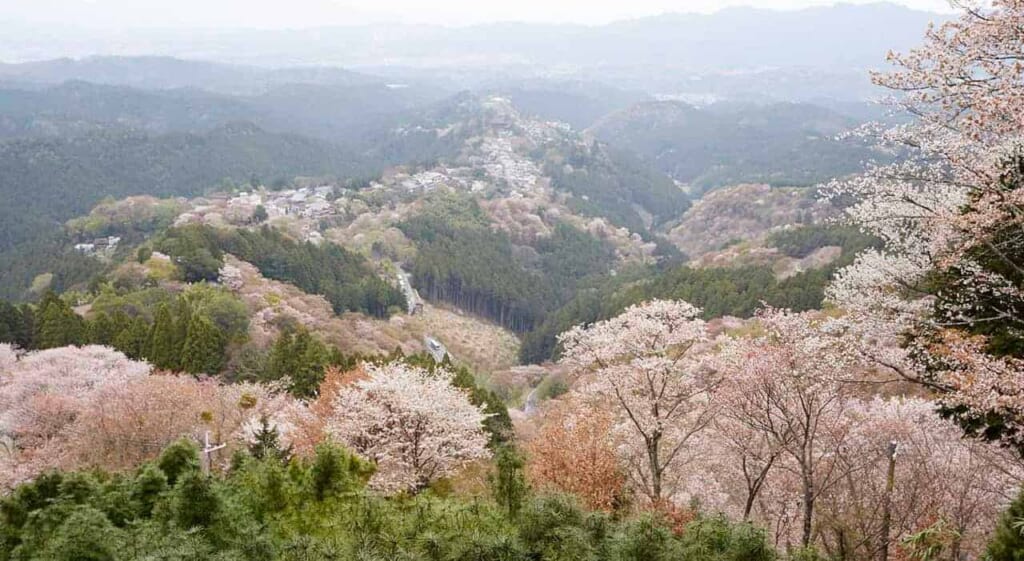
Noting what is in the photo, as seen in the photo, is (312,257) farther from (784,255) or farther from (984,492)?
(984,492)

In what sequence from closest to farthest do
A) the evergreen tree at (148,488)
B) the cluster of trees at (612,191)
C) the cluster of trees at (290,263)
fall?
the evergreen tree at (148,488)
the cluster of trees at (290,263)
the cluster of trees at (612,191)

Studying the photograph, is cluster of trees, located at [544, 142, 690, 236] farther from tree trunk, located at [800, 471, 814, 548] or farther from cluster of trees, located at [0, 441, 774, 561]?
cluster of trees, located at [0, 441, 774, 561]

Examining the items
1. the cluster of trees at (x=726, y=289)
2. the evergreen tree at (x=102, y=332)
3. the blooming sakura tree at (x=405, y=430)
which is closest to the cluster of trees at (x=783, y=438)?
the blooming sakura tree at (x=405, y=430)

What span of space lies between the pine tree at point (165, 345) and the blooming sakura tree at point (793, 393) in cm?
3496

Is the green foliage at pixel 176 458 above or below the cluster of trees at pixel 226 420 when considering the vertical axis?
above

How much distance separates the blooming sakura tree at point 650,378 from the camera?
1894 centimetres

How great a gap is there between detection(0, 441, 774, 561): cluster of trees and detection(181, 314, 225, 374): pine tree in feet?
82.8

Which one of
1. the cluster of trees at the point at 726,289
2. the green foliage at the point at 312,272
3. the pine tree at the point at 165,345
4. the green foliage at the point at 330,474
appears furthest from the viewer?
the green foliage at the point at 312,272

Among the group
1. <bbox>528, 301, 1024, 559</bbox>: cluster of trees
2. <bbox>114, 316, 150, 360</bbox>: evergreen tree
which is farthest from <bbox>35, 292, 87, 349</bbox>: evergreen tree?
<bbox>528, 301, 1024, 559</bbox>: cluster of trees

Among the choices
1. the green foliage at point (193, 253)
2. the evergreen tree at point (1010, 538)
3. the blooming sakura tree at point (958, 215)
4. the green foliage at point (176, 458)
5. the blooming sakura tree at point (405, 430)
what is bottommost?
the green foliage at point (193, 253)

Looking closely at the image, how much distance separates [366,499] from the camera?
547 inches

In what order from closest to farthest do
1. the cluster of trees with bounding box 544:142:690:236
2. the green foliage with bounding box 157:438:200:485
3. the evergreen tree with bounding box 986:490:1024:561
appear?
the evergreen tree with bounding box 986:490:1024:561
the green foliage with bounding box 157:438:200:485
the cluster of trees with bounding box 544:142:690:236

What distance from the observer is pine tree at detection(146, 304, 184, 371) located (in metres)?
40.0

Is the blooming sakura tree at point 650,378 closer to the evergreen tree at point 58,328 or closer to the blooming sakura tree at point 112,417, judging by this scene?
the blooming sakura tree at point 112,417
